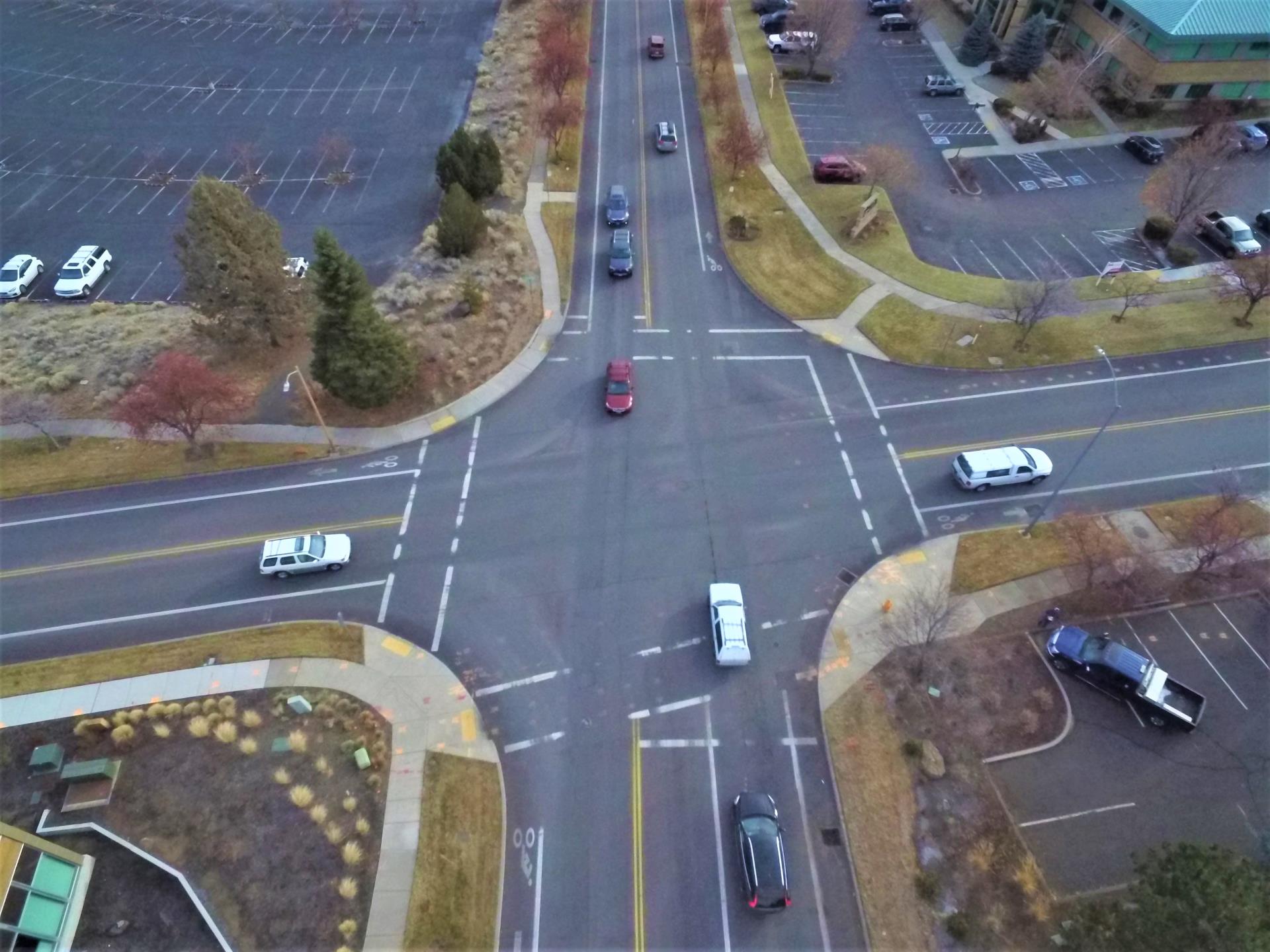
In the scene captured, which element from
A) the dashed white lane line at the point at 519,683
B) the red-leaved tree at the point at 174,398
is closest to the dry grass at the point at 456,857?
the dashed white lane line at the point at 519,683

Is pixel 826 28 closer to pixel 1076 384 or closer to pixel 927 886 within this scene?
pixel 1076 384

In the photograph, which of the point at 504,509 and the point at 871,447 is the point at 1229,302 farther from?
the point at 504,509

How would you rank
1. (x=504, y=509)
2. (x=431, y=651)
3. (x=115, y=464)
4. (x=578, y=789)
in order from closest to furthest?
(x=578, y=789) < (x=431, y=651) < (x=504, y=509) < (x=115, y=464)

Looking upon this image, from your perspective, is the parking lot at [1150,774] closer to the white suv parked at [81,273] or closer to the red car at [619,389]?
the red car at [619,389]

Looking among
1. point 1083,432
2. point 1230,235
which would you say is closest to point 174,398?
point 1083,432

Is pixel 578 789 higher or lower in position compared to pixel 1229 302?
lower

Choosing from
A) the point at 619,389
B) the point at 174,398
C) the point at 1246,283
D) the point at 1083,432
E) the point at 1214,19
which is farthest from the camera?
the point at 1214,19

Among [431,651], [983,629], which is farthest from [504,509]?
[983,629]
